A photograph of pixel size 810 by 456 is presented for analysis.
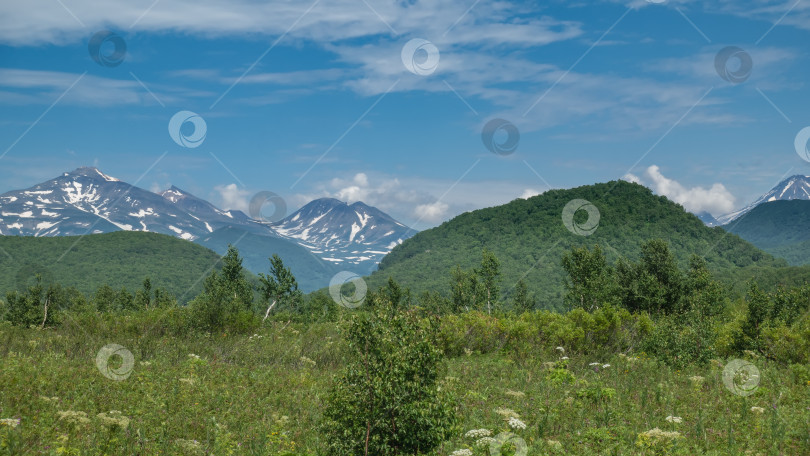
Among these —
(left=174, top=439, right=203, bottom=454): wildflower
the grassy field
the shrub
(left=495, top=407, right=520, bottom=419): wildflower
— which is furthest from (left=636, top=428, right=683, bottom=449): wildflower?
(left=174, top=439, right=203, bottom=454): wildflower

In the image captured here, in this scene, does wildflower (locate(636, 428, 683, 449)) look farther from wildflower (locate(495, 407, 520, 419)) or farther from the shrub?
the shrub

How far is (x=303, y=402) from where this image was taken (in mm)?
13961

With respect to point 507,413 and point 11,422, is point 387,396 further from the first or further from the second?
point 11,422

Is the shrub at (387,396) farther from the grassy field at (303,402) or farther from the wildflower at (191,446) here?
the wildflower at (191,446)

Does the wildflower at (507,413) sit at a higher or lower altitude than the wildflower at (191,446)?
higher

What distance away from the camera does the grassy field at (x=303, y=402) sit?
33.0 ft

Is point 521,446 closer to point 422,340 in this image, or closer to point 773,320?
point 422,340

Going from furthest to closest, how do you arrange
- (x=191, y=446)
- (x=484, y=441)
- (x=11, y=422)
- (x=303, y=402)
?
(x=303, y=402) < (x=191, y=446) < (x=484, y=441) < (x=11, y=422)

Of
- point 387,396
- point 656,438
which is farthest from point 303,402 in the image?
point 656,438

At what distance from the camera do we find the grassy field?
33.0 ft

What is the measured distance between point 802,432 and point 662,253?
3983 centimetres

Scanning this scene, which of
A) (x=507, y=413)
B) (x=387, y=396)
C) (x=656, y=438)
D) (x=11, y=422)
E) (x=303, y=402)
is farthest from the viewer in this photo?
(x=303, y=402)

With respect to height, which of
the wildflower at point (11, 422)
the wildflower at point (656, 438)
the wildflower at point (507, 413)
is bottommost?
the wildflower at point (656, 438)

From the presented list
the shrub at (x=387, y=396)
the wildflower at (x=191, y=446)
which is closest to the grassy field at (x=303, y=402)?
the wildflower at (x=191, y=446)
